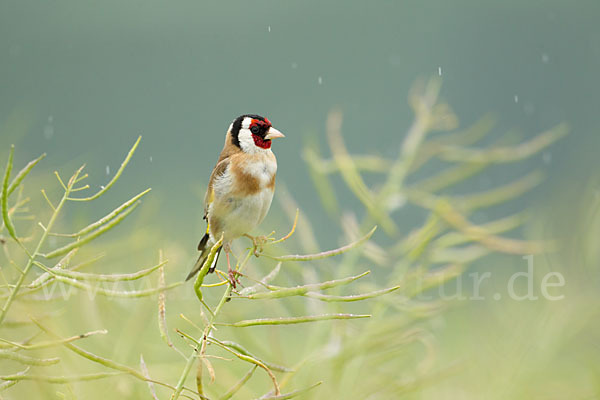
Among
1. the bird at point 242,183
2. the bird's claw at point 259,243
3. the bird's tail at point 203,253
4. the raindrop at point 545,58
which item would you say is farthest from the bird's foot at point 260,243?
the raindrop at point 545,58

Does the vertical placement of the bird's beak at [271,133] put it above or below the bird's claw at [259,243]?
above

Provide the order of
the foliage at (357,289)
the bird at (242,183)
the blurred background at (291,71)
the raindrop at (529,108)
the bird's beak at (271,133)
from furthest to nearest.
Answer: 1. the raindrop at (529,108)
2. the blurred background at (291,71)
3. the bird at (242,183)
4. the bird's beak at (271,133)
5. the foliage at (357,289)

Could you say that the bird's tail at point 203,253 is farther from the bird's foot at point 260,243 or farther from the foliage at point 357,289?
the bird's foot at point 260,243

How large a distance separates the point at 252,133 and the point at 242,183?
124mm

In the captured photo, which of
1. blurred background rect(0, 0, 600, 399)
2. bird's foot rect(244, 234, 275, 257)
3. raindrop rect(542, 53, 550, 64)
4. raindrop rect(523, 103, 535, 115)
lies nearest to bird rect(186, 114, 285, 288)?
bird's foot rect(244, 234, 275, 257)

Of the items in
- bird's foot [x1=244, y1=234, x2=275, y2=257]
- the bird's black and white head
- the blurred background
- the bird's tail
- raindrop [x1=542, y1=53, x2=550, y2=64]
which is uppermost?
raindrop [x1=542, y1=53, x2=550, y2=64]

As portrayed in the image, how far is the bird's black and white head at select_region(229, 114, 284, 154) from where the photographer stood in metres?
1.55

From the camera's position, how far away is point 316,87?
21.1 meters

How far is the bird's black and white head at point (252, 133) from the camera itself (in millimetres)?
1553

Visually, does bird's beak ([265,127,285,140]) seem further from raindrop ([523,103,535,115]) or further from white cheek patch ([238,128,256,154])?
raindrop ([523,103,535,115])

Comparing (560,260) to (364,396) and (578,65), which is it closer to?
(364,396)

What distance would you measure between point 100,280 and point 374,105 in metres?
20.1

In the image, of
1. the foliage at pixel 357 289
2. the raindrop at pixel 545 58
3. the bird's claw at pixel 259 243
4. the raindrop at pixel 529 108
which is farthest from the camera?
the raindrop at pixel 545 58

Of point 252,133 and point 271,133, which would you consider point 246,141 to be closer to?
point 252,133
